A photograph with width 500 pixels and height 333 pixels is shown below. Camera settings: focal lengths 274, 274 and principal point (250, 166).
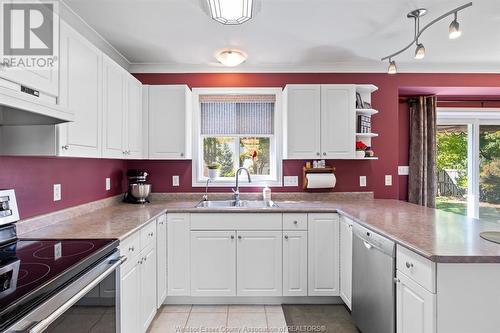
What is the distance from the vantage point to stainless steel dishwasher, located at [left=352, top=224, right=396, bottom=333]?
1.61m

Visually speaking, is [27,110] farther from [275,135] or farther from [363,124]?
[363,124]

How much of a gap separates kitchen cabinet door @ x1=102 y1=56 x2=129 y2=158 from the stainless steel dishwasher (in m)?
2.01

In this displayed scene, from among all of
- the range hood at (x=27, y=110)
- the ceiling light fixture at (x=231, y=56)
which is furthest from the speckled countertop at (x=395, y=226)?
the ceiling light fixture at (x=231, y=56)

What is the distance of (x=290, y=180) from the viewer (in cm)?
318

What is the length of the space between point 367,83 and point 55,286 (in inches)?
131

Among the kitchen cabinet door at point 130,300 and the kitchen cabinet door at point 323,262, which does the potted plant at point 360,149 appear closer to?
the kitchen cabinet door at point 323,262

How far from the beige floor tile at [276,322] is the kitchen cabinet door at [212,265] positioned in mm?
378

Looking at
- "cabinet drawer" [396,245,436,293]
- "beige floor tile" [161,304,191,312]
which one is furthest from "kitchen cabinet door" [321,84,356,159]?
"beige floor tile" [161,304,191,312]

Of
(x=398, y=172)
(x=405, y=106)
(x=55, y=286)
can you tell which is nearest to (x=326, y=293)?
(x=398, y=172)

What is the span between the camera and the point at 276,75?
3.18 meters

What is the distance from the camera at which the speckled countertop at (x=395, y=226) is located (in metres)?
1.32

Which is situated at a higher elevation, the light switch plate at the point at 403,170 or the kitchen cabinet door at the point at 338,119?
the kitchen cabinet door at the point at 338,119

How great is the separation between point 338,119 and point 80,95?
7.60 ft

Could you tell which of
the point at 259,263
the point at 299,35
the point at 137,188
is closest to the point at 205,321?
the point at 259,263
